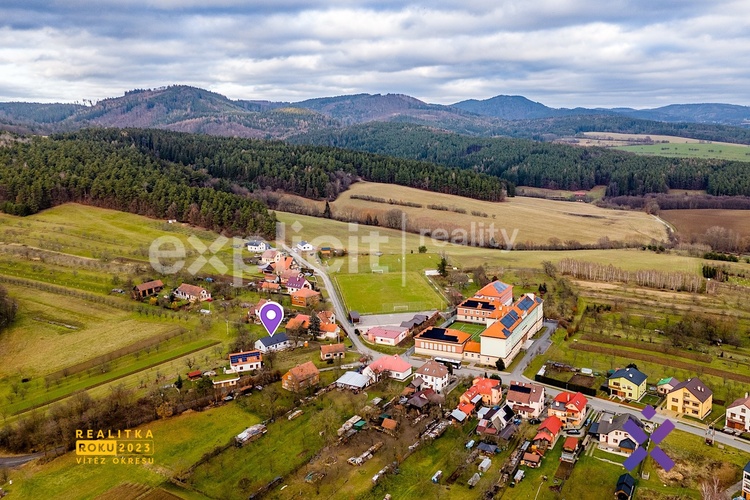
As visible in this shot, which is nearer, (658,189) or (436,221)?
(436,221)

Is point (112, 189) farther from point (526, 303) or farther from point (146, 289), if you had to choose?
point (526, 303)

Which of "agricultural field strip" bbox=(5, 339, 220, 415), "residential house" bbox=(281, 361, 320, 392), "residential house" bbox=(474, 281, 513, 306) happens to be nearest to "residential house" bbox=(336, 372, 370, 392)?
"residential house" bbox=(281, 361, 320, 392)

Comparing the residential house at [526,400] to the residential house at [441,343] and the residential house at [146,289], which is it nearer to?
the residential house at [441,343]

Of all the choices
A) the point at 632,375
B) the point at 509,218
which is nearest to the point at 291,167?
the point at 509,218

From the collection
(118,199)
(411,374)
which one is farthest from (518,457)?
(118,199)

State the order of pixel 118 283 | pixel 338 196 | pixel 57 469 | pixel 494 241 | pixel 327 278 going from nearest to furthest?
pixel 57 469 < pixel 118 283 < pixel 327 278 < pixel 494 241 < pixel 338 196

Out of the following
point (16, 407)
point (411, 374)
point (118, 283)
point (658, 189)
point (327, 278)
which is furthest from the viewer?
point (658, 189)

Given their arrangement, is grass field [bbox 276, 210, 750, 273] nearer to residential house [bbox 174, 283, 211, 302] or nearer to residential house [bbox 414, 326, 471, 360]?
residential house [bbox 174, 283, 211, 302]

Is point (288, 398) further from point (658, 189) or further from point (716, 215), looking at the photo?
point (658, 189)

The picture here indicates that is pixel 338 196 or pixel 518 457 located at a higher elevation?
pixel 338 196
